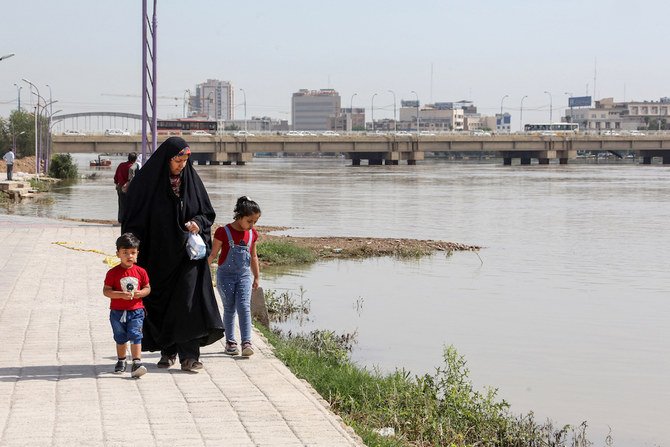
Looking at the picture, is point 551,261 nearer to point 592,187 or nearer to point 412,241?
point 412,241

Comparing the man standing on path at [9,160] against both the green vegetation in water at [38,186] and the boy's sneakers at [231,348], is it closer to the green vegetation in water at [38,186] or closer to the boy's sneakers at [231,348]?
the green vegetation in water at [38,186]

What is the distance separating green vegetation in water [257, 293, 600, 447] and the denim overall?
1.69 feet

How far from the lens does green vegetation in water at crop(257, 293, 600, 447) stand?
8.03 metres

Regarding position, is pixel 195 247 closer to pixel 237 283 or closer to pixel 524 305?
pixel 237 283

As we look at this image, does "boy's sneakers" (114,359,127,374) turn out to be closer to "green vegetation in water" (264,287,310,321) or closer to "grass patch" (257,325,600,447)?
"grass patch" (257,325,600,447)

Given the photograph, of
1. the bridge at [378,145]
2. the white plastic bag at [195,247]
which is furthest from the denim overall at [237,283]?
the bridge at [378,145]

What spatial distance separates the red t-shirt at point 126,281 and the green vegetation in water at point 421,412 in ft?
4.74

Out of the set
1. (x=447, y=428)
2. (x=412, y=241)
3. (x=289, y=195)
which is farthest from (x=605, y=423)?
(x=289, y=195)

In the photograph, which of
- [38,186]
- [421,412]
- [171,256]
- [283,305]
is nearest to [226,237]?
[171,256]

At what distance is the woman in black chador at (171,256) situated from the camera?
8602 mm

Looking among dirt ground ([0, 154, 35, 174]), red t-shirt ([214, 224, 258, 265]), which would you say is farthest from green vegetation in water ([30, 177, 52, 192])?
red t-shirt ([214, 224, 258, 265])

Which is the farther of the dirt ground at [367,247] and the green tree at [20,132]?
the green tree at [20,132]

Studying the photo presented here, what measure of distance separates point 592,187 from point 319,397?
5951 cm

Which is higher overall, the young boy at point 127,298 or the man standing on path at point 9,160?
the young boy at point 127,298
